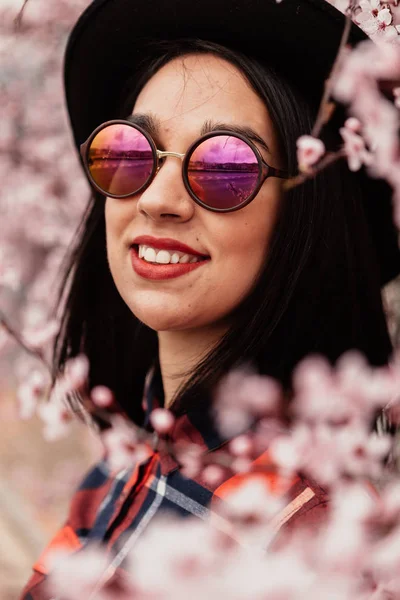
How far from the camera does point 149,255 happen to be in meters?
1.52

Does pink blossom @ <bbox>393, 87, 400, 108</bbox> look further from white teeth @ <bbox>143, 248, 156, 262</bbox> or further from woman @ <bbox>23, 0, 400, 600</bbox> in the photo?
white teeth @ <bbox>143, 248, 156, 262</bbox>

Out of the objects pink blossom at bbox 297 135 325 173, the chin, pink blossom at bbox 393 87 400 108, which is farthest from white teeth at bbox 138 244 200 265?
pink blossom at bbox 393 87 400 108

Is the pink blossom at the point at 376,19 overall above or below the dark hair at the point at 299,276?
above

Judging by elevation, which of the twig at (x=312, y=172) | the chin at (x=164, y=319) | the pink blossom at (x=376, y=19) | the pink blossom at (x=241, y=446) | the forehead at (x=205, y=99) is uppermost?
the pink blossom at (x=376, y=19)

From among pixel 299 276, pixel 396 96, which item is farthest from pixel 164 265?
pixel 396 96

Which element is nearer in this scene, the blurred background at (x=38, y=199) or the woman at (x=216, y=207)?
the woman at (x=216, y=207)

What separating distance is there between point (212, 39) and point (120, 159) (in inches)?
16.4

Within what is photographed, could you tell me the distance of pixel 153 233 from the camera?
1486 mm

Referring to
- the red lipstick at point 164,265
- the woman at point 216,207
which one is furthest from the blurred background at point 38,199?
the red lipstick at point 164,265

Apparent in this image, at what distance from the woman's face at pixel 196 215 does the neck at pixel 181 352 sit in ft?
0.35

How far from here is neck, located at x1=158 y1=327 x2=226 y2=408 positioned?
5.48 ft

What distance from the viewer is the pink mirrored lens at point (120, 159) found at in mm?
1485

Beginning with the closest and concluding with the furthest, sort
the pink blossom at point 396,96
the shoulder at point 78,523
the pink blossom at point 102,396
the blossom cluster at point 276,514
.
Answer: the blossom cluster at point 276,514, the pink blossom at point 396,96, the shoulder at point 78,523, the pink blossom at point 102,396

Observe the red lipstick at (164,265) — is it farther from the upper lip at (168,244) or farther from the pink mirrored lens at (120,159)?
the pink mirrored lens at (120,159)
